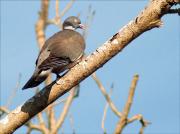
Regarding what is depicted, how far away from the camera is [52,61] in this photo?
5.39 m

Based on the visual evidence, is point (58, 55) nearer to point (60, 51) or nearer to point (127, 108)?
point (60, 51)

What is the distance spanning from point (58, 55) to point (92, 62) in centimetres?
95

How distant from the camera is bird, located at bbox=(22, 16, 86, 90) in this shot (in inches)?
206

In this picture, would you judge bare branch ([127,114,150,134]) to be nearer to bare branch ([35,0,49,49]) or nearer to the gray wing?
the gray wing

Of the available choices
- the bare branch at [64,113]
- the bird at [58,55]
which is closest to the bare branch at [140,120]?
the bare branch at [64,113]

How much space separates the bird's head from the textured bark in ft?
8.47

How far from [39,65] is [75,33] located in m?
1.11

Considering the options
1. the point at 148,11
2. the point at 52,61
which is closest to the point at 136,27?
the point at 148,11

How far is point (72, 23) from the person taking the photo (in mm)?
7363

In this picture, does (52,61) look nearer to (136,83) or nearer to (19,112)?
(19,112)

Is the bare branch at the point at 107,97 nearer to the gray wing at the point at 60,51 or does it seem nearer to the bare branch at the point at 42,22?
the gray wing at the point at 60,51

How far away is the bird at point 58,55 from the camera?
5.23m

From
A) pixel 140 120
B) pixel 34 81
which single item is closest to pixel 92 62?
pixel 34 81

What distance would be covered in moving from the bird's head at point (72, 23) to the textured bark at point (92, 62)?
8.47ft
